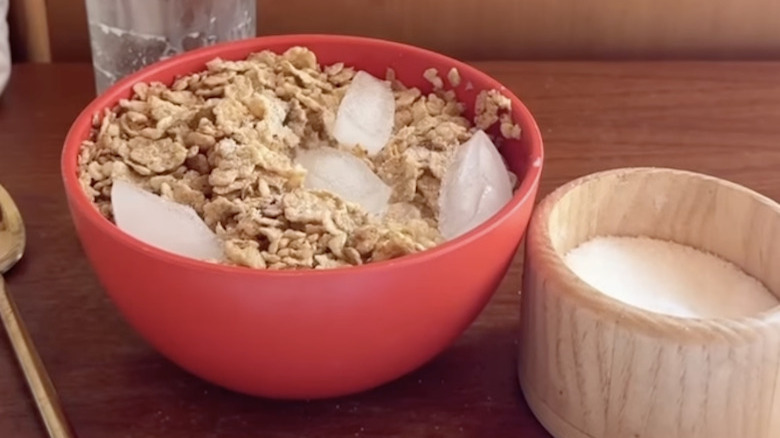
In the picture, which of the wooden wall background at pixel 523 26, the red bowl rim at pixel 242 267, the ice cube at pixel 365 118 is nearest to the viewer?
the red bowl rim at pixel 242 267

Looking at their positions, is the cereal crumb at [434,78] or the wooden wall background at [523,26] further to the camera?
the wooden wall background at [523,26]

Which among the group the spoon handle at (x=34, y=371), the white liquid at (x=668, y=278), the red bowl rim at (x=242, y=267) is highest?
the red bowl rim at (x=242, y=267)

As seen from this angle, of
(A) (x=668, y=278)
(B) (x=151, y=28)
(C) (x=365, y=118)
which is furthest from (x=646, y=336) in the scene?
(B) (x=151, y=28)

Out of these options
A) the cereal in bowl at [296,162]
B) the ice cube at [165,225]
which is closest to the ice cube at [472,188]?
the cereal in bowl at [296,162]

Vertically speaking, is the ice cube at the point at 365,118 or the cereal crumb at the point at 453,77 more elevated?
the cereal crumb at the point at 453,77

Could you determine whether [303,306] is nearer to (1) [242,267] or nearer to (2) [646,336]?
(1) [242,267]

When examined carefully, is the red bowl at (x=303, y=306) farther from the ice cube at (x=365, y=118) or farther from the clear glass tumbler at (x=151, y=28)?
the clear glass tumbler at (x=151, y=28)

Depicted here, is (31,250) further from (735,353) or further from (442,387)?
(735,353)

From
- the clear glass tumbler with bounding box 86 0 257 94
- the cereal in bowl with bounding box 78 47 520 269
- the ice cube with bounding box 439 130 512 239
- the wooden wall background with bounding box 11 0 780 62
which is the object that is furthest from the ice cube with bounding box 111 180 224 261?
the wooden wall background with bounding box 11 0 780 62
